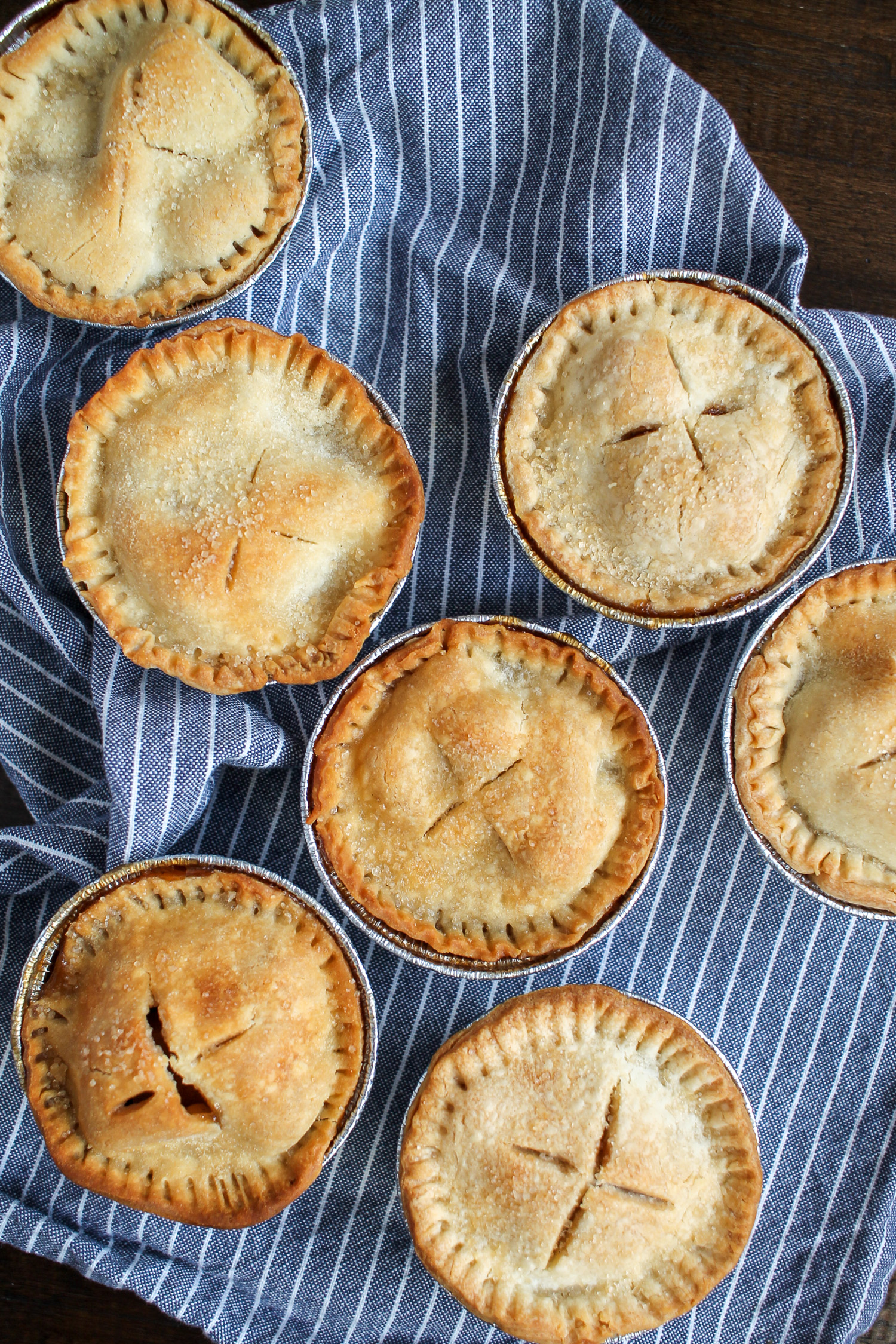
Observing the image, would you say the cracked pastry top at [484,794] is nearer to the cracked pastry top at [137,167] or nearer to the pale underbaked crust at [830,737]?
the pale underbaked crust at [830,737]

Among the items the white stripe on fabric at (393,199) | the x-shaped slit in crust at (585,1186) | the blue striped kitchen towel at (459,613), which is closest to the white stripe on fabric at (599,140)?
the blue striped kitchen towel at (459,613)

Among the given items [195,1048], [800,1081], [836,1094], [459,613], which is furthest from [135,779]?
[836,1094]

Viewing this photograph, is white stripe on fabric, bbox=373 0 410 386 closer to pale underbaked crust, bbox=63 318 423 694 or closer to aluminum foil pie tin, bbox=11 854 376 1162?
pale underbaked crust, bbox=63 318 423 694

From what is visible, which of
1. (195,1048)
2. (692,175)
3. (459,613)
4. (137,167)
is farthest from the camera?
(459,613)

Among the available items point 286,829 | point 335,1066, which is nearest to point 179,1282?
point 335,1066

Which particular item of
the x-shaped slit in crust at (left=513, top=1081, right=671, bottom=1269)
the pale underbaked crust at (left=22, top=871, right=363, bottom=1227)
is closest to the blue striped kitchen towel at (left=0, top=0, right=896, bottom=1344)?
the pale underbaked crust at (left=22, top=871, right=363, bottom=1227)

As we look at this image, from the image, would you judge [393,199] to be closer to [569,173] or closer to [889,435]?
[569,173]
